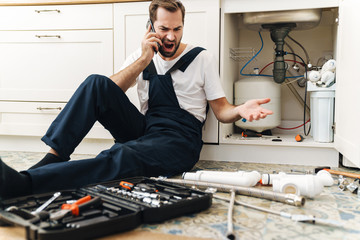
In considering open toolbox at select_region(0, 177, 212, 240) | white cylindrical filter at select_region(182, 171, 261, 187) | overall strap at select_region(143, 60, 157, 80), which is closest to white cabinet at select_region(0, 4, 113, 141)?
overall strap at select_region(143, 60, 157, 80)

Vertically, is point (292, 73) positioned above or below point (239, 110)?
above

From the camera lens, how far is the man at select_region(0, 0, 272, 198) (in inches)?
52.1

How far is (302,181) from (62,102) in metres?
1.40

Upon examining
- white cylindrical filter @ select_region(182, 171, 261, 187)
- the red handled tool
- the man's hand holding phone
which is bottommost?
white cylindrical filter @ select_region(182, 171, 261, 187)

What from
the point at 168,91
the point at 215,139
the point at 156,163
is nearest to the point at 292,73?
the point at 215,139

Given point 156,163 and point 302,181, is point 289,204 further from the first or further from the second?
point 156,163

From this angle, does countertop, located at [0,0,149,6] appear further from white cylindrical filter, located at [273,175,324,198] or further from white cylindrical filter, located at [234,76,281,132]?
white cylindrical filter, located at [273,175,324,198]

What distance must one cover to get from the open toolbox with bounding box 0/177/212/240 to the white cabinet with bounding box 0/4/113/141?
3.35 feet

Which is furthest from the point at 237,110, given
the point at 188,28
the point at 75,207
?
the point at 75,207

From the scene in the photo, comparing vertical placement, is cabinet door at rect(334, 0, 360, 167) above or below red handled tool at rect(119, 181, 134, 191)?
above

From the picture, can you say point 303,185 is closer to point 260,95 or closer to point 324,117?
point 324,117

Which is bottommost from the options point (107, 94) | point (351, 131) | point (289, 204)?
point (289, 204)

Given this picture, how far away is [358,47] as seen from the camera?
56.9 inches

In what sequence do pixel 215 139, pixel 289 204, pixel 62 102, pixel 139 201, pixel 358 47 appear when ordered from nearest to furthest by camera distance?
pixel 139 201
pixel 289 204
pixel 358 47
pixel 215 139
pixel 62 102
